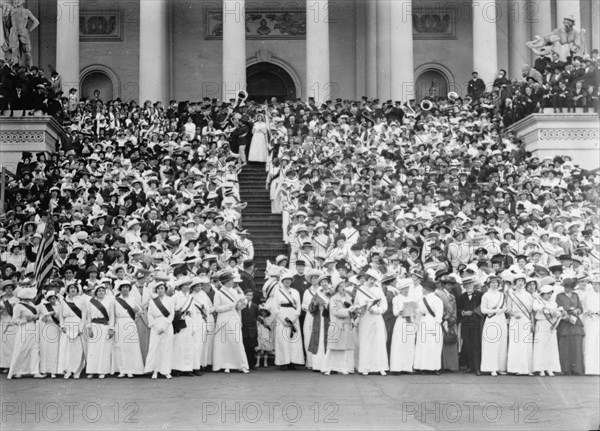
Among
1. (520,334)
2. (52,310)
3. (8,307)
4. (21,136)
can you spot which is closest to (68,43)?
Answer: (21,136)

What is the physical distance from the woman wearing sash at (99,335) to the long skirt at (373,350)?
418 centimetres

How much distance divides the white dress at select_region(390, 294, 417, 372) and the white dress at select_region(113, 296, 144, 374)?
13.9 ft

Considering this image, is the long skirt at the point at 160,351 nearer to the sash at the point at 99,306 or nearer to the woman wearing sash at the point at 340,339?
the sash at the point at 99,306

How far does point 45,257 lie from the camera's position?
17.7 meters

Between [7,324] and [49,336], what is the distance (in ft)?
3.27

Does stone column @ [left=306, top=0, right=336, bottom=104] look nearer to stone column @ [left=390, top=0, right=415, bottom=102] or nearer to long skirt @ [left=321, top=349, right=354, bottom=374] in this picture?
stone column @ [left=390, top=0, right=415, bottom=102]

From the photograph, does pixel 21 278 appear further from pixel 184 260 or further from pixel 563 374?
pixel 563 374

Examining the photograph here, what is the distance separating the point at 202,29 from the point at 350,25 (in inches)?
240

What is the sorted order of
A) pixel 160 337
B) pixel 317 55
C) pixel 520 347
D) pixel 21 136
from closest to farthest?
pixel 160 337 < pixel 520 347 < pixel 21 136 < pixel 317 55

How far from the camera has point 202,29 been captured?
4156cm

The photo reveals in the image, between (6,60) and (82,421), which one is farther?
(6,60)

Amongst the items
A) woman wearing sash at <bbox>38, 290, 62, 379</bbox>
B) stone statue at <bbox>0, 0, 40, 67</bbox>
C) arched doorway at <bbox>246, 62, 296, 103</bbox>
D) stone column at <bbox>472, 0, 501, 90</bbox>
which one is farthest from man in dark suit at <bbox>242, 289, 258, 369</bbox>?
arched doorway at <bbox>246, 62, 296, 103</bbox>

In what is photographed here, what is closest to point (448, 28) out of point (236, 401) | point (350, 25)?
point (350, 25)

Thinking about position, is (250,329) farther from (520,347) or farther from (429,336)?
(520,347)
